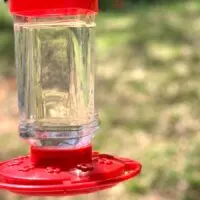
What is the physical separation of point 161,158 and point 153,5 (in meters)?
2.93

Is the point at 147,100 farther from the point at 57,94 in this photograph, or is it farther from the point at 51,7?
the point at 51,7

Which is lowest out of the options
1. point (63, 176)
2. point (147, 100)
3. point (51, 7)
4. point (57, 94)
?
point (147, 100)

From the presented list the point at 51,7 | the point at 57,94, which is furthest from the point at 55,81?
the point at 51,7

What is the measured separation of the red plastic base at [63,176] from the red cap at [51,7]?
278 mm

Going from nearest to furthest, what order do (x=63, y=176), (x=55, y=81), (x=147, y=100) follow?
(x=63, y=176) → (x=55, y=81) → (x=147, y=100)

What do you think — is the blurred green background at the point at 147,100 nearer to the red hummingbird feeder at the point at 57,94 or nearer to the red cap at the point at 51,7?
the red hummingbird feeder at the point at 57,94

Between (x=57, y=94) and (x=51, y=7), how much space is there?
0.79 ft

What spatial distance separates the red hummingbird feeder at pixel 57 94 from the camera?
1.49 metres

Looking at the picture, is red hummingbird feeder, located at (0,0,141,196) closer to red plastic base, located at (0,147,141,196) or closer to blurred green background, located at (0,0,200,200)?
red plastic base, located at (0,147,141,196)

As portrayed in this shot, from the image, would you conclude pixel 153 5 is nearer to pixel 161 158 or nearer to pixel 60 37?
pixel 161 158

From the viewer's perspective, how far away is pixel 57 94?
1.62 metres

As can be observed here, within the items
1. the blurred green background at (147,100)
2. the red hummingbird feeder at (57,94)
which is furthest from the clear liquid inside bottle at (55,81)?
the blurred green background at (147,100)

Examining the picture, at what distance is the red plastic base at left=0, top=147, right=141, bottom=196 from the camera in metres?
1.39

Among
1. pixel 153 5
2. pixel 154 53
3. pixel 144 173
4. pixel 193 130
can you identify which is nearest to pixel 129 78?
pixel 154 53
